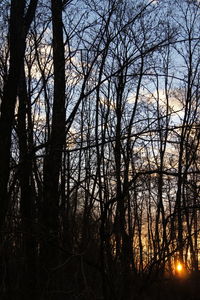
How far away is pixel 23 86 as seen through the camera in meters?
4.43

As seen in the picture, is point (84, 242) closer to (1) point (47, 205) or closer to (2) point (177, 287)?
(1) point (47, 205)

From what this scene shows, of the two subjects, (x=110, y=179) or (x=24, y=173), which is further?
(x=24, y=173)

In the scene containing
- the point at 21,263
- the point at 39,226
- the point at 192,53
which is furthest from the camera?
the point at 192,53

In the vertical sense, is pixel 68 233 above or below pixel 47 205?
below

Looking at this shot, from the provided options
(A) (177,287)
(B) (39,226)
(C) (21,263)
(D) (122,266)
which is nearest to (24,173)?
(B) (39,226)

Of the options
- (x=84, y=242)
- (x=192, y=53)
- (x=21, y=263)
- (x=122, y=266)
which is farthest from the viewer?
(x=192, y=53)

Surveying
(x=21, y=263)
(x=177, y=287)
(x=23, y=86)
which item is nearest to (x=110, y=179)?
(x=23, y=86)

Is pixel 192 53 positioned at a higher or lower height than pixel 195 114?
higher

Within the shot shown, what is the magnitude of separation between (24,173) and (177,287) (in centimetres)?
1097

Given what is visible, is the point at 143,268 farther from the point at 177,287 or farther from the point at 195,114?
the point at 195,114

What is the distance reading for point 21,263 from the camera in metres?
5.37

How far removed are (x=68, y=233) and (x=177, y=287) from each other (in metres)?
10.8

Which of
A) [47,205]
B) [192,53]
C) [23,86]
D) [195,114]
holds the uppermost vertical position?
[192,53]

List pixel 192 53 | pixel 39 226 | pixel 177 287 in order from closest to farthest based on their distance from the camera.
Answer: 1. pixel 39 226
2. pixel 177 287
3. pixel 192 53
